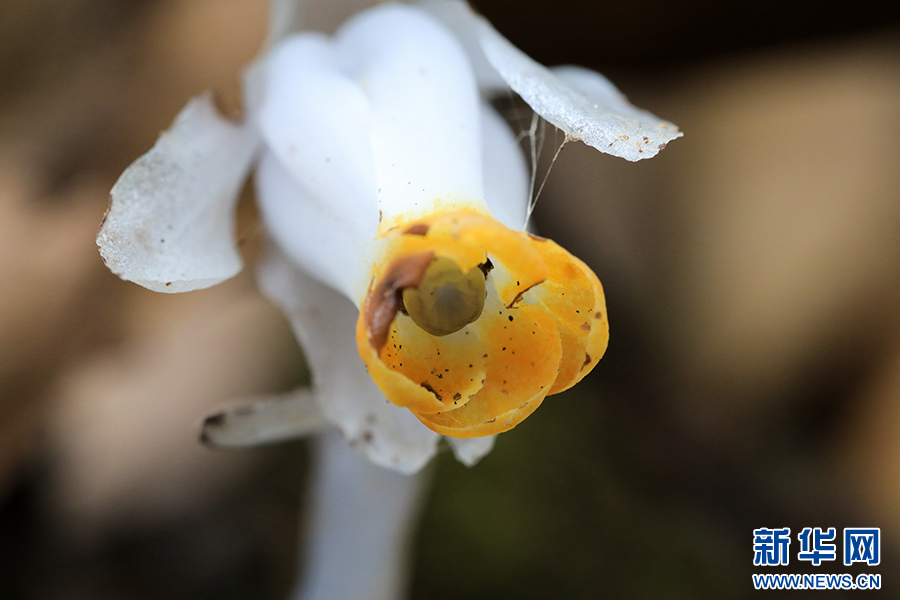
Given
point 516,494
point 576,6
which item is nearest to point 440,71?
point 576,6

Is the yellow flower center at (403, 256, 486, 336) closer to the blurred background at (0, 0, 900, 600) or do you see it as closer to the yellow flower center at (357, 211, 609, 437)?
the yellow flower center at (357, 211, 609, 437)

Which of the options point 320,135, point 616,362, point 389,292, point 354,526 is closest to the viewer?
point 389,292

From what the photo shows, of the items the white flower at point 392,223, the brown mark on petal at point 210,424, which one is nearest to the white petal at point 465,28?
the white flower at point 392,223

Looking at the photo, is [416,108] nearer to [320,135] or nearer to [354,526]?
[320,135]

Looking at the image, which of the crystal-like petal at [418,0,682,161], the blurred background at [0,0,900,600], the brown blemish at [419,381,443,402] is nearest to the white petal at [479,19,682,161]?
the crystal-like petal at [418,0,682,161]

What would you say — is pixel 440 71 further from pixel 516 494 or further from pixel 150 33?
pixel 516 494

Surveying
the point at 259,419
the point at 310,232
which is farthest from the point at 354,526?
the point at 310,232

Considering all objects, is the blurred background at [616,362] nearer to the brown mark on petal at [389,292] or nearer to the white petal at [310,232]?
the white petal at [310,232]

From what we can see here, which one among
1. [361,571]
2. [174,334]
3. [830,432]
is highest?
[174,334]
